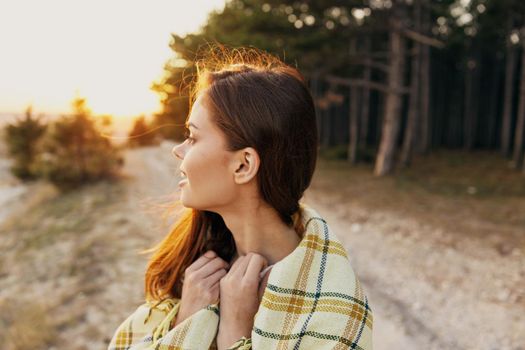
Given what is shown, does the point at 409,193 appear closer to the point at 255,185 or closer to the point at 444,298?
the point at 444,298

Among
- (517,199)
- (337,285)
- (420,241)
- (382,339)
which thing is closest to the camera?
(337,285)

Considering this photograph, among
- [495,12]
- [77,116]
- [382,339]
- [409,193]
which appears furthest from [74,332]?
[495,12]

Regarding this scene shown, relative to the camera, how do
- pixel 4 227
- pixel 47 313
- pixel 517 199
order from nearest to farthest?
pixel 47 313 → pixel 517 199 → pixel 4 227

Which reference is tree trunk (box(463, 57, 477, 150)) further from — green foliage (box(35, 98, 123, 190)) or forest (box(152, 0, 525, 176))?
green foliage (box(35, 98, 123, 190))

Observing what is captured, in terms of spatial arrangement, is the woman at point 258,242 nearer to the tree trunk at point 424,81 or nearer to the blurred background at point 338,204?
the blurred background at point 338,204

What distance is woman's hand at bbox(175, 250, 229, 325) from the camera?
4.42 feet

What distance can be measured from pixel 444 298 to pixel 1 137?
21.0 metres

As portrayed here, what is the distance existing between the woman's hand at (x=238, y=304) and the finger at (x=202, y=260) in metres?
0.15

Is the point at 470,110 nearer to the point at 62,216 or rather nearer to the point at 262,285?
the point at 62,216

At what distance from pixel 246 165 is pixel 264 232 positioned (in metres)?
0.26

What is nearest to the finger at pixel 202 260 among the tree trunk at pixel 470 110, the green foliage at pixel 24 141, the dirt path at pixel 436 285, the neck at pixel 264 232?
the neck at pixel 264 232

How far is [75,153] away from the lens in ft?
50.9

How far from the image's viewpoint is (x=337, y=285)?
1.20 metres

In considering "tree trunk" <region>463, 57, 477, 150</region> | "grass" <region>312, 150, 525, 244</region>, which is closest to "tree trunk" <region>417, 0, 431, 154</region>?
"grass" <region>312, 150, 525, 244</region>
